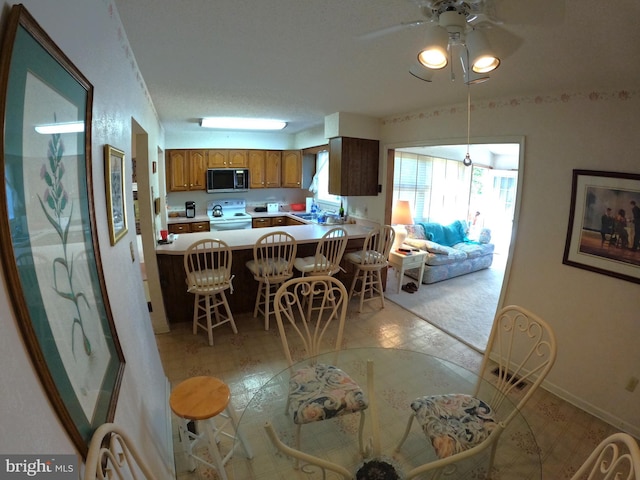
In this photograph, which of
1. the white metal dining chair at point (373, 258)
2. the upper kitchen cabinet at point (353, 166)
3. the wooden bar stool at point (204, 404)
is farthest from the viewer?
the upper kitchen cabinet at point (353, 166)

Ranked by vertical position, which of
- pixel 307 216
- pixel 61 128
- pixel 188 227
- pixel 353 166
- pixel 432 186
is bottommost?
pixel 188 227

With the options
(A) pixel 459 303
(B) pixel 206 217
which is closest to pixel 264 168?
(B) pixel 206 217

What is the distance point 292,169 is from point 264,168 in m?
0.55

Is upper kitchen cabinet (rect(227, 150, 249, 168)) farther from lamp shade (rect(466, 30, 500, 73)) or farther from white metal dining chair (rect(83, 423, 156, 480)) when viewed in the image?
white metal dining chair (rect(83, 423, 156, 480))

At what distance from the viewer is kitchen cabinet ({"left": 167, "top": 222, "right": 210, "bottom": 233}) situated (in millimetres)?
5465

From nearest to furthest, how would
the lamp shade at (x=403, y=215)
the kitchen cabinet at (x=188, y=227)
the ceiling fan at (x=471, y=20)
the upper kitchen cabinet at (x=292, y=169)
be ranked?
1. the ceiling fan at (x=471, y=20)
2. the lamp shade at (x=403, y=215)
3. the kitchen cabinet at (x=188, y=227)
4. the upper kitchen cabinet at (x=292, y=169)

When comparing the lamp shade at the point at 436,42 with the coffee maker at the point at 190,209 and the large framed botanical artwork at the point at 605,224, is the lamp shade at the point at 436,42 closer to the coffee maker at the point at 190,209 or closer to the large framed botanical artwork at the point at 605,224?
the large framed botanical artwork at the point at 605,224

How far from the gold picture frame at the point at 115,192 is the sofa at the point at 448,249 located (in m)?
4.27

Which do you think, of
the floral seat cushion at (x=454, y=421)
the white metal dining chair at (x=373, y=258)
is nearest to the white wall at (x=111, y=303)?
the floral seat cushion at (x=454, y=421)

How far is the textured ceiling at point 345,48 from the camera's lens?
55.0 inches

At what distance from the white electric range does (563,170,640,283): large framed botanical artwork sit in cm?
492

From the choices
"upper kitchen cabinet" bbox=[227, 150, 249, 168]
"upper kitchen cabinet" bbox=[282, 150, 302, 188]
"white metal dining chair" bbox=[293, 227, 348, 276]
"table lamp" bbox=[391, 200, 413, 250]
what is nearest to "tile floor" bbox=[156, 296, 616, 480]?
"white metal dining chair" bbox=[293, 227, 348, 276]

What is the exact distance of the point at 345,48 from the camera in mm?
1841

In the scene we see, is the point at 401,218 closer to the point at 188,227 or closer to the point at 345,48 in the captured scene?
the point at 345,48
